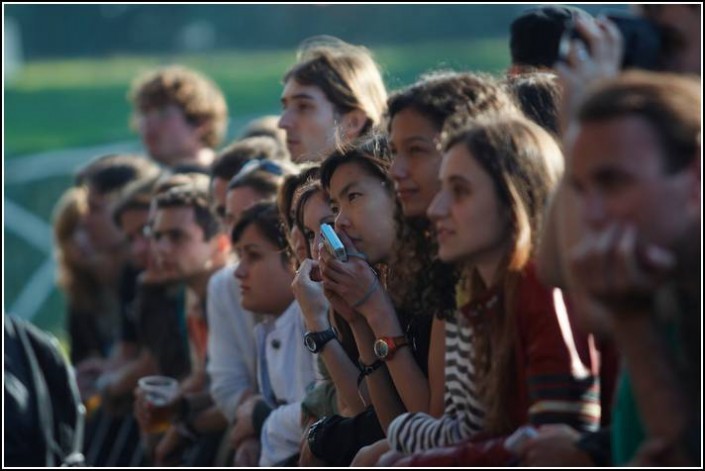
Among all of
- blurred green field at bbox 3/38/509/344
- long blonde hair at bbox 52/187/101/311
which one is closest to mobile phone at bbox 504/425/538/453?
long blonde hair at bbox 52/187/101/311

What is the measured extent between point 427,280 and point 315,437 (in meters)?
0.83

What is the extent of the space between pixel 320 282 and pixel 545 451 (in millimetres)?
1642

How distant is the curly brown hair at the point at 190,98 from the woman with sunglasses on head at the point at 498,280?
5339 millimetres

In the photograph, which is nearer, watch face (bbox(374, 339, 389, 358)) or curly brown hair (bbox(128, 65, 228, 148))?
watch face (bbox(374, 339, 389, 358))

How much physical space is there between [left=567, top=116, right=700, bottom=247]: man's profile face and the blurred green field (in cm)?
874

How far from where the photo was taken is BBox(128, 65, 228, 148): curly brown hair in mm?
9234

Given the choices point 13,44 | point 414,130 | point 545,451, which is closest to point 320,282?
point 414,130

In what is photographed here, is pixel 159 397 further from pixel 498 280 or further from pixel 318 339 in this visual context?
pixel 498 280

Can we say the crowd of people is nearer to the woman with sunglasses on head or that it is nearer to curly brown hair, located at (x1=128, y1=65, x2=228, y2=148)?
the woman with sunglasses on head

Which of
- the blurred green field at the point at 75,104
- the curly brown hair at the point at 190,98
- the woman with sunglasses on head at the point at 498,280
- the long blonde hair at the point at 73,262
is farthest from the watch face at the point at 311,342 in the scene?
the blurred green field at the point at 75,104

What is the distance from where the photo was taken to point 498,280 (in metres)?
3.88

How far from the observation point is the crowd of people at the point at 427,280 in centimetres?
305

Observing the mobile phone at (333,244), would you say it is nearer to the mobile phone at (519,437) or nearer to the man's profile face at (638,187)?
the mobile phone at (519,437)

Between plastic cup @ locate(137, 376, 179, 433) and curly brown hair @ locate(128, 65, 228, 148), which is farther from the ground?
curly brown hair @ locate(128, 65, 228, 148)
